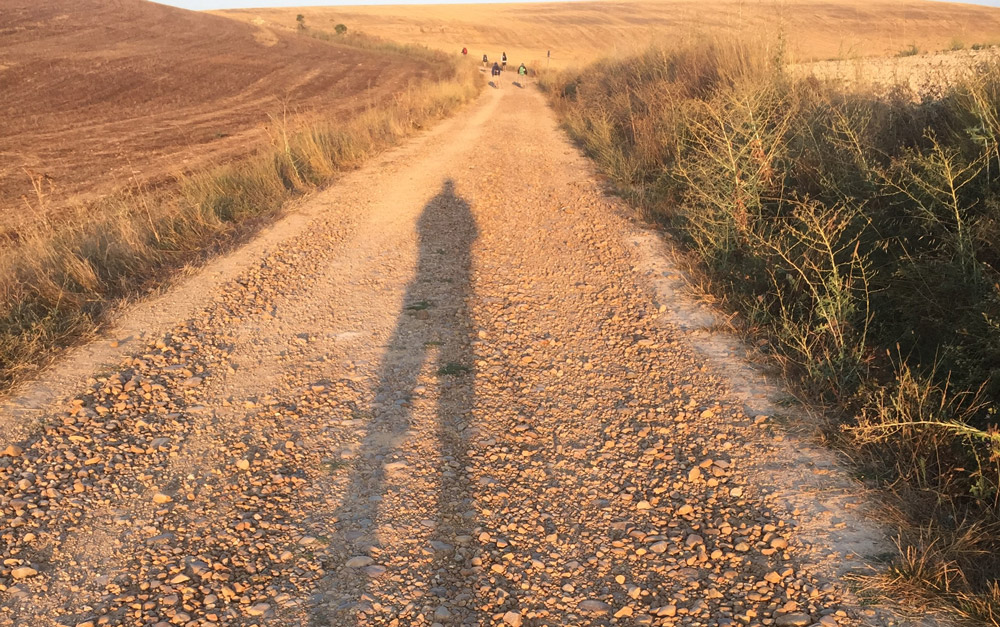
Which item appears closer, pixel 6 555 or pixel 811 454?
pixel 6 555

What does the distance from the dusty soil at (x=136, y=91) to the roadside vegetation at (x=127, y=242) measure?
1.33 meters

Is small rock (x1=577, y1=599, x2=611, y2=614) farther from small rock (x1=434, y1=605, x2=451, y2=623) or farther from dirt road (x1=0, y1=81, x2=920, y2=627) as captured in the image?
small rock (x1=434, y1=605, x2=451, y2=623)

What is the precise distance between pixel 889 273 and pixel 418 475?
3.14 metres

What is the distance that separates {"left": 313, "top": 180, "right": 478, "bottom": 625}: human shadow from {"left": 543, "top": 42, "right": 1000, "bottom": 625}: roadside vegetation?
69.1 inches

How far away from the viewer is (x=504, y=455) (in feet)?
11.4

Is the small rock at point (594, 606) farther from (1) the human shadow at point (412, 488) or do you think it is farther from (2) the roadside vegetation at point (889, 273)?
(2) the roadside vegetation at point (889, 273)

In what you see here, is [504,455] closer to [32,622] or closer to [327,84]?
[32,622]

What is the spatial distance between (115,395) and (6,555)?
1.37m

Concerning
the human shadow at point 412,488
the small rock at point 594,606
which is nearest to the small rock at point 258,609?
the human shadow at point 412,488

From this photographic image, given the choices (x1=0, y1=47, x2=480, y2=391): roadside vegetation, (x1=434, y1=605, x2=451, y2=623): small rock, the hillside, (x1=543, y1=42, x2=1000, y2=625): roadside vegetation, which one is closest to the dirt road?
(x1=434, y1=605, x2=451, y2=623): small rock

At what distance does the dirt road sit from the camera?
102 inches

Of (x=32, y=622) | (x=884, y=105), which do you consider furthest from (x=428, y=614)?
(x=884, y=105)

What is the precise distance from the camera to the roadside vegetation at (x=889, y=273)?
8.95 ft

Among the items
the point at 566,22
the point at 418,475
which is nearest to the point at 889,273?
the point at 418,475
